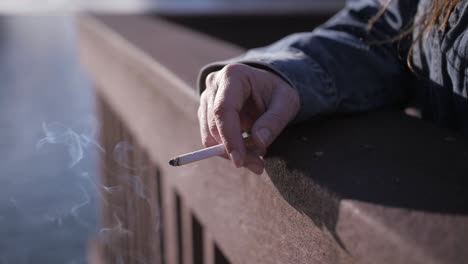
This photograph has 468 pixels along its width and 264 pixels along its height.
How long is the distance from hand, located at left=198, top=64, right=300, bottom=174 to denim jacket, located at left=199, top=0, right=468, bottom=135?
0.06m

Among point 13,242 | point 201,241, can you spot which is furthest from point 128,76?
point 13,242

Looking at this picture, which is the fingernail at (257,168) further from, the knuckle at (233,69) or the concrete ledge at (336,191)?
the knuckle at (233,69)

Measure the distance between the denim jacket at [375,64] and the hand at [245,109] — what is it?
6 centimetres

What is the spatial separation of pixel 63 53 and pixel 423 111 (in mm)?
9179

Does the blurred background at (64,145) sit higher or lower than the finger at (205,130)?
lower

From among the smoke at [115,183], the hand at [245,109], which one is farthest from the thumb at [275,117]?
the smoke at [115,183]

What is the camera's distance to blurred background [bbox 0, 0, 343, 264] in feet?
10.7

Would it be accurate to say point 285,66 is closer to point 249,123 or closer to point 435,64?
point 249,123

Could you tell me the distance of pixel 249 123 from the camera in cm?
108

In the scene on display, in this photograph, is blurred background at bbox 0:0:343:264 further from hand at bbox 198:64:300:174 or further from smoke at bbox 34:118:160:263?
hand at bbox 198:64:300:174

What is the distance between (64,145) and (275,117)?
3646 mm

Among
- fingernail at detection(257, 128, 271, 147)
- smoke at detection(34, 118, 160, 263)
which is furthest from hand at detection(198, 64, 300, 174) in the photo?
smoke at detection(34, 118, 160, 263)

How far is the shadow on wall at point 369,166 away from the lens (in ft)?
2.59

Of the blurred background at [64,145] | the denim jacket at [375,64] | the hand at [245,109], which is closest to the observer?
the hand at [245,109]
